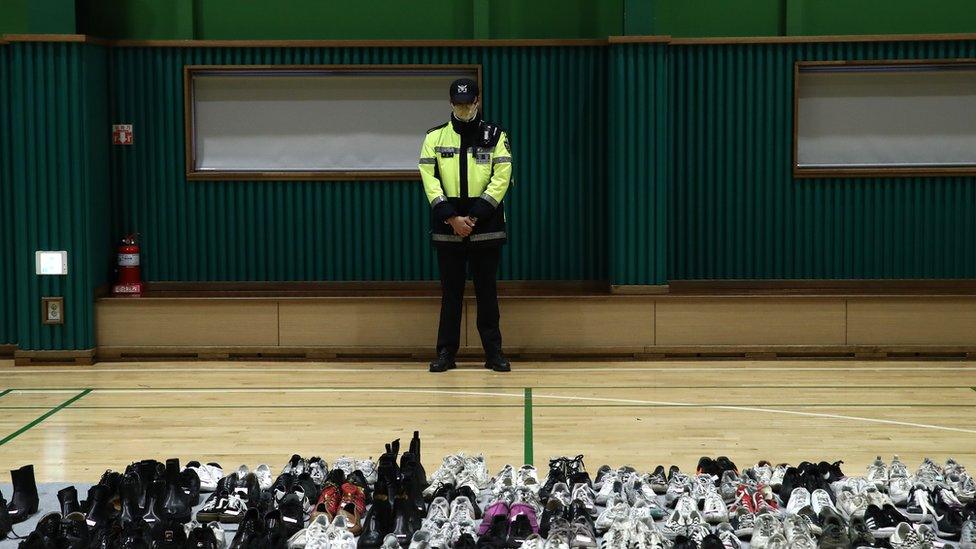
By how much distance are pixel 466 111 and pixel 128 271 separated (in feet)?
9.83

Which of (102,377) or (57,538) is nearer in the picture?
(57,538)

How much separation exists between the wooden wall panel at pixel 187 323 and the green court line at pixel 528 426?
2282 millimetres

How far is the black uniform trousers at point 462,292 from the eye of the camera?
28.7 feet

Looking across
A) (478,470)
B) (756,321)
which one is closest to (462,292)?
(756,321)

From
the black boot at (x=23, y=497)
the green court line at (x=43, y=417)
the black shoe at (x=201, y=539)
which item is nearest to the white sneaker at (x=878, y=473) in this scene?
the black shoe at (x=201, y=539)

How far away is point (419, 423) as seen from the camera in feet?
23.2

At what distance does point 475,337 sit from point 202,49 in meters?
3.02

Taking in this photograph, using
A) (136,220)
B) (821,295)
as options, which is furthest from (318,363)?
(821,295)

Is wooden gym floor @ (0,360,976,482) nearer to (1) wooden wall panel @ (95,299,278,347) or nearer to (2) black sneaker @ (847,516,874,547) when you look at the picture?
(1) wooden wall panel @ (95,299,278,347)

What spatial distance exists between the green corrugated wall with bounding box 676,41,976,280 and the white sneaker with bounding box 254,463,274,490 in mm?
4972

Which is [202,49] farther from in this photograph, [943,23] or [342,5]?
[943,23]

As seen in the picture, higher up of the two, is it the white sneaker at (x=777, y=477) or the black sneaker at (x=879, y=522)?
the white sneaker at (x=777, y=477)

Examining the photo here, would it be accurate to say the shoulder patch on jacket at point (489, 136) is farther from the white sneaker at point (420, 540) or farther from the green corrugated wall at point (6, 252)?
the white sneaker at point (420, 540)

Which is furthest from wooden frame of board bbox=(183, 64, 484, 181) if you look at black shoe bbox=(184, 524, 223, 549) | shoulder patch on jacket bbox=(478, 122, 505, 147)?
black shoe bbox=(184, 524, 223, 549)
